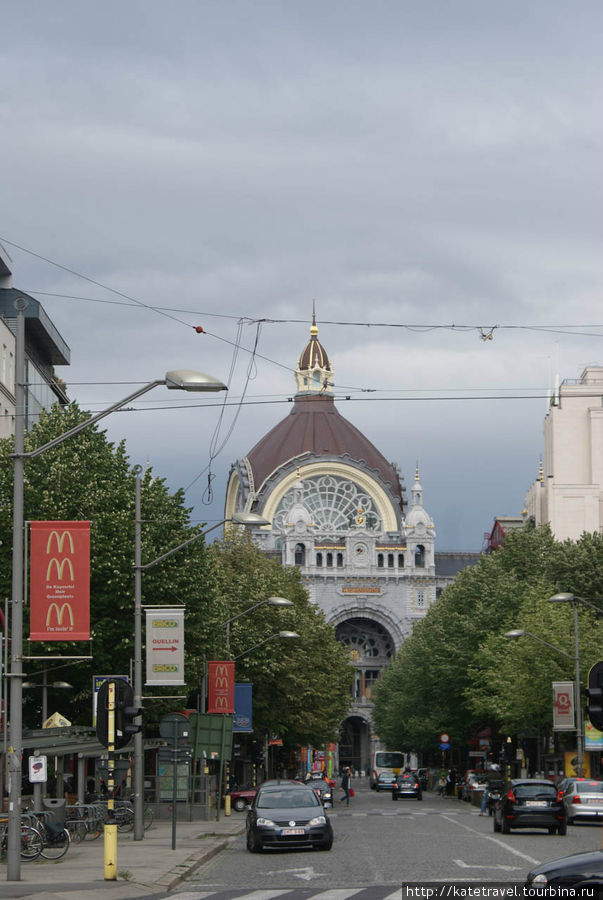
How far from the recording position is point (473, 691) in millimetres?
77812

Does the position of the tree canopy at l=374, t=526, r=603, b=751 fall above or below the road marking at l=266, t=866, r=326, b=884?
above

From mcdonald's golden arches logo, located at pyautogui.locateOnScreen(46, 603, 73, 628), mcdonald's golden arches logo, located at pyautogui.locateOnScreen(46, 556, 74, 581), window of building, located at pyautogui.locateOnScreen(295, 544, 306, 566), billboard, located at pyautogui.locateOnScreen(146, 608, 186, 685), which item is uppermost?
window of building, located at pyautogui.locateOnScreen(295, 544, 306, 566)

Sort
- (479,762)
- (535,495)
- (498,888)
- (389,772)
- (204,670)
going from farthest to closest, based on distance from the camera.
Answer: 1. (535,495)
2. (389,772)
3. (479,762)
4. (204,670)
5. (498,888)

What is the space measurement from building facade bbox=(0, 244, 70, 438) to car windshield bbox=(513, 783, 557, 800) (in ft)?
106

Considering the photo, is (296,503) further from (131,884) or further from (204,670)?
(131,884)

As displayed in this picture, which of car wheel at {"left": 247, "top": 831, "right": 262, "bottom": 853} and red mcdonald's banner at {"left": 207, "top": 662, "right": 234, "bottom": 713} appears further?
red mcdonald's banner at {"left": 207, "top": 662, "right": 234, "bottom": 713}

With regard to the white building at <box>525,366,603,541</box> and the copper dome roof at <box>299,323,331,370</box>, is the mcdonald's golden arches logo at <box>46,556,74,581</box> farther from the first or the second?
the copper dome roof at <box>299,323,331,370</box>

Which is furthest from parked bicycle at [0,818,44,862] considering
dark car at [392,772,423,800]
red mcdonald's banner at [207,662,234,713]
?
dark car at [392,772,423,800]

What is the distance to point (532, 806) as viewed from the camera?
124 feet

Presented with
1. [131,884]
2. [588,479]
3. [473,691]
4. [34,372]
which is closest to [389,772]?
[588,479]

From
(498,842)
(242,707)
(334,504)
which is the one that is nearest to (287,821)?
(498,842)

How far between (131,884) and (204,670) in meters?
31.1

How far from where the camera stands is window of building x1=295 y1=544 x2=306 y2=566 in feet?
570

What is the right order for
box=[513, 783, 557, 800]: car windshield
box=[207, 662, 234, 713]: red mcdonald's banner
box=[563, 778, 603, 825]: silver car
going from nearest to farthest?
box=[513, 783, 557, 800]: car windshield → box=[563, 778, 603, 825]: silver car → box=[207, 662, 234, 713]: red mcdonald's banner
